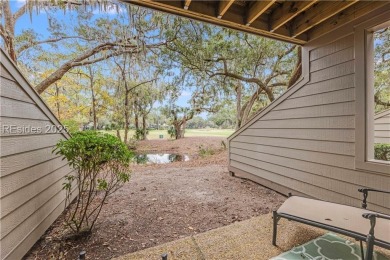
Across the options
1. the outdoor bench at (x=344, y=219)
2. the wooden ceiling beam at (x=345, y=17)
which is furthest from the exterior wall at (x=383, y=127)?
the outdoor bench at (x=344, y=219)

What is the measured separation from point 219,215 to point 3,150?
2523 mm

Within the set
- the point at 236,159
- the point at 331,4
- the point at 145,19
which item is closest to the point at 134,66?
the point at 145,19

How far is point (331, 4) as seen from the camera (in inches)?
90.4

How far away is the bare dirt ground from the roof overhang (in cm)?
258

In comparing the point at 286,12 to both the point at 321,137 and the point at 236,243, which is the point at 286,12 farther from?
the point at 236,243

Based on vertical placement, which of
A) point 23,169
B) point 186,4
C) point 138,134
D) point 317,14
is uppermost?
point 317,14

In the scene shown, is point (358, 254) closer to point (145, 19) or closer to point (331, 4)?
point (331, 4)

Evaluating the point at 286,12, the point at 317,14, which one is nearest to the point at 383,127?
the point at 317,14

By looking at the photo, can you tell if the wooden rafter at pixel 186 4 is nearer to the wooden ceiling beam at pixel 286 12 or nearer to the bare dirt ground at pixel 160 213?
the wooden ceiling beam at pixel 286 12

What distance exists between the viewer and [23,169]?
197 centimetres

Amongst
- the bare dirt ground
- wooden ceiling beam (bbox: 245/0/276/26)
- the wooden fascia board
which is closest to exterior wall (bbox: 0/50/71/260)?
the bare dirt ground

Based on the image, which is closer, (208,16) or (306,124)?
(208,16)

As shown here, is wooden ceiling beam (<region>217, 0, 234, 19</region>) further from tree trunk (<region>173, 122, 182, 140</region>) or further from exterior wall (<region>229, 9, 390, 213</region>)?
tree trunk (<region>173, 122, 182, 140</region>)

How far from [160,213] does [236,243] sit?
1291 mm
